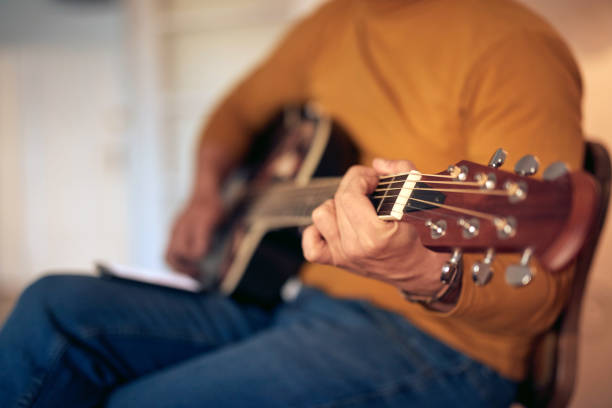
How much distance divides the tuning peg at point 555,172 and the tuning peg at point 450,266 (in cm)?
10

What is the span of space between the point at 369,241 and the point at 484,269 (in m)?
0.10

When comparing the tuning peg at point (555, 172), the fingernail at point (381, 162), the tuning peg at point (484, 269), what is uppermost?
the tuning peg at point (555, 172)

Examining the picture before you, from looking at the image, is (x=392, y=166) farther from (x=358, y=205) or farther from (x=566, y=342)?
(x=566, y=342)

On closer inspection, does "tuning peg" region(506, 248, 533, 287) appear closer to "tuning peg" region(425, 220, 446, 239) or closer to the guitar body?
"tuning peg" region(425, 220, 446, 239)

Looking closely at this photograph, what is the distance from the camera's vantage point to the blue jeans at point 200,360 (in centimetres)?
61

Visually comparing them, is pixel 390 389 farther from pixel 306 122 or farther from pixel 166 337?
pixel 306 122

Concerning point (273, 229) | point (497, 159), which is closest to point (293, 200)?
point (273, 229)

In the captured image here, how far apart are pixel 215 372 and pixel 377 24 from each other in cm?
67

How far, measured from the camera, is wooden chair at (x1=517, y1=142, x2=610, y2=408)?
585mm

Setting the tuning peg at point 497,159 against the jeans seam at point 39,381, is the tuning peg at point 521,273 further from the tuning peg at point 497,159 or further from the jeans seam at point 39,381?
the jeans seam at point 39,381

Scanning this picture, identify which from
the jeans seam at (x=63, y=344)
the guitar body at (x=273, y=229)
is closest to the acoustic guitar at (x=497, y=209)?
the guitar body at (x=273, y=229)

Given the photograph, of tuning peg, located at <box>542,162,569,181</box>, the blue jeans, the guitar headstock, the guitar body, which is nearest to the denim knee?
the blue jeans

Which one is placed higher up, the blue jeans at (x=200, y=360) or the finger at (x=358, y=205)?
the finger at (x=358, y=205)

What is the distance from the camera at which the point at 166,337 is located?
77 cm
